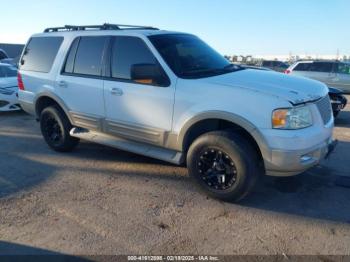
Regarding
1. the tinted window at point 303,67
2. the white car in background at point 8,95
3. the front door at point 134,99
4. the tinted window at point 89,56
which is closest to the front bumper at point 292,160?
the front door at point 134,99

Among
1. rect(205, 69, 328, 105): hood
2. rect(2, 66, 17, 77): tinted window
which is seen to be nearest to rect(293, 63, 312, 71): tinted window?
rect(2, 66, 17, 77): tinted window

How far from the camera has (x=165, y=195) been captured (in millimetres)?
4590

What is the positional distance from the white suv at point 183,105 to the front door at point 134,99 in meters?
0.01

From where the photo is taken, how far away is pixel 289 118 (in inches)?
152

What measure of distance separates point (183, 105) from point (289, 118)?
48.7 inches

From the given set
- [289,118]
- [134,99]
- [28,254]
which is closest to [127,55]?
[134,99]

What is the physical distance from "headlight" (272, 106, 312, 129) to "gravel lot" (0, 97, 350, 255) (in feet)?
3.20

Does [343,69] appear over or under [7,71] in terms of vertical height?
over

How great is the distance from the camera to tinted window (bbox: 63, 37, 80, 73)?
19.0ft

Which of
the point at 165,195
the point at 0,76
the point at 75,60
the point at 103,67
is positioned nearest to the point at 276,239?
the point at 165,195

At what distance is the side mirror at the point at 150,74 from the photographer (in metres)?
4.53

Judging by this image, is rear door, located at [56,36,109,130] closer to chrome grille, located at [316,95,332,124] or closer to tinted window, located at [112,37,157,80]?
tinted window, located at [112,37,157,80]

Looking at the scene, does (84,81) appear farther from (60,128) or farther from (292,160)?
(292,160)

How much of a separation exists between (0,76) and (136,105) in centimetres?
756
